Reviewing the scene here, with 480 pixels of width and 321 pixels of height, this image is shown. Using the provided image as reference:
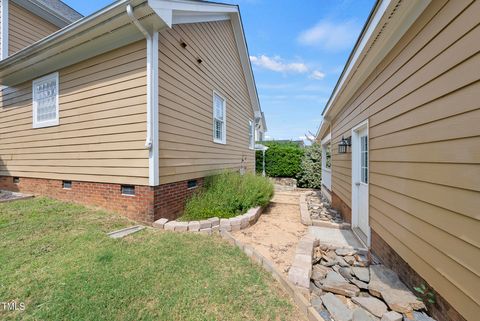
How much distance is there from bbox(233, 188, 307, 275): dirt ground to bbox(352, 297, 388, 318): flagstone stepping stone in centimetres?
92

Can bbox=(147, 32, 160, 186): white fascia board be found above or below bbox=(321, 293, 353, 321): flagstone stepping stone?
above

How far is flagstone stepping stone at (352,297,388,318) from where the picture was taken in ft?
7.70

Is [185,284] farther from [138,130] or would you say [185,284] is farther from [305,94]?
[305,94]

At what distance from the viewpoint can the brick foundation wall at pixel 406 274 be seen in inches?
78.2

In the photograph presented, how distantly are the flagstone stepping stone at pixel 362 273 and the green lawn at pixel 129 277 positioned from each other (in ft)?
3.65

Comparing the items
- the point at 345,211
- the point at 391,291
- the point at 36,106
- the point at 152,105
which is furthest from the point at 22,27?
the point at 391,291

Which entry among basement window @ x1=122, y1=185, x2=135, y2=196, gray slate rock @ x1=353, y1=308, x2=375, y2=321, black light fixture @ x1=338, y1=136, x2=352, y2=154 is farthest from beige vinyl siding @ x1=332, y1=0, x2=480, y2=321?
basement window @ x1=122, y1=185, x2=135, y2=196

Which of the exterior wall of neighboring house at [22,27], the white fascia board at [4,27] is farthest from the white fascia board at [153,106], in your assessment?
the exterior wall of neighboring house at [22,27]

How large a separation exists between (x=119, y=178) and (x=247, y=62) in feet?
25.8

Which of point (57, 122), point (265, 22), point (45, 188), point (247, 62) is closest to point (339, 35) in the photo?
point (265, 22)

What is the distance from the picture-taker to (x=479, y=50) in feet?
5.52

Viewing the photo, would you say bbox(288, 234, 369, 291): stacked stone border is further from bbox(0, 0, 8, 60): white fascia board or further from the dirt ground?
bbox(0, 0, 8, 60): white fascia board

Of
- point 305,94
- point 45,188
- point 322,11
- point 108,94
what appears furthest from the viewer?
point 305,94

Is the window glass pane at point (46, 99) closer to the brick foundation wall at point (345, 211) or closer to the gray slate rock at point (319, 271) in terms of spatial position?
the gray slate rock at point (319, 271)
